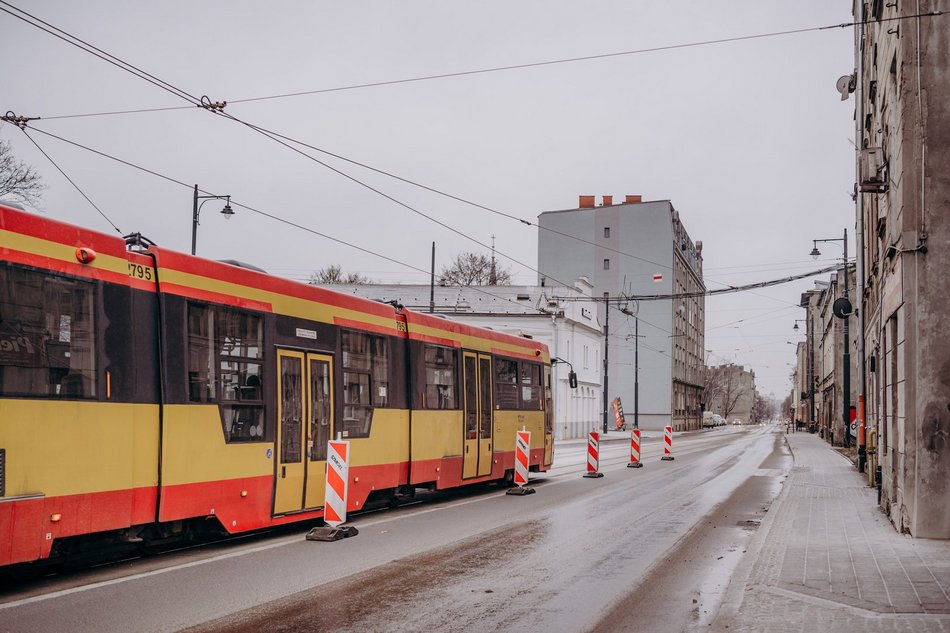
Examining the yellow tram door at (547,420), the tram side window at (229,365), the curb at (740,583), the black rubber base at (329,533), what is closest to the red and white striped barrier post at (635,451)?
the yellow tram door at (547,420)

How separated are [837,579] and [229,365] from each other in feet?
23.1

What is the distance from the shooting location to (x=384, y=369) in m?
14.1

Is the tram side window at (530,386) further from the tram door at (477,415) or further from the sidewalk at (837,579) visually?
the sidewalk at (837,579)

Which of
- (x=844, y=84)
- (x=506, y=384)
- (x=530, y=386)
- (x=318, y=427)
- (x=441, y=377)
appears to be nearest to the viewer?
(x=318, y=427)

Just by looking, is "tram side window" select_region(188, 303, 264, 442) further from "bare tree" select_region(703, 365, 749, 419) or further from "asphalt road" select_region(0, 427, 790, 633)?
"bare tree" select_region(703, 365, 749, 419)

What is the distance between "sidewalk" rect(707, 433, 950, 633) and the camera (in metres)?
6.96

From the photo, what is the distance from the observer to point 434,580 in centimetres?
872

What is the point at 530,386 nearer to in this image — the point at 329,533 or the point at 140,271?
the point at 329,533

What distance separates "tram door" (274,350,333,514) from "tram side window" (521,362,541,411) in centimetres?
813

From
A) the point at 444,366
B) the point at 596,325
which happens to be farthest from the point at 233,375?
the point at 596,325

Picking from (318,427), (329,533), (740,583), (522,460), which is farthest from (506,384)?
(740,583)

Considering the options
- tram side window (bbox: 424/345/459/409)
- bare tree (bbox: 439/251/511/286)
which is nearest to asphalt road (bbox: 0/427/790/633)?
tram side window (bbox: 424/345/459/409)

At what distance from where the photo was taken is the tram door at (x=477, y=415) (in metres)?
17.0

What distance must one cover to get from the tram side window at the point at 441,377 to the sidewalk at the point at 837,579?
19.4 feet
